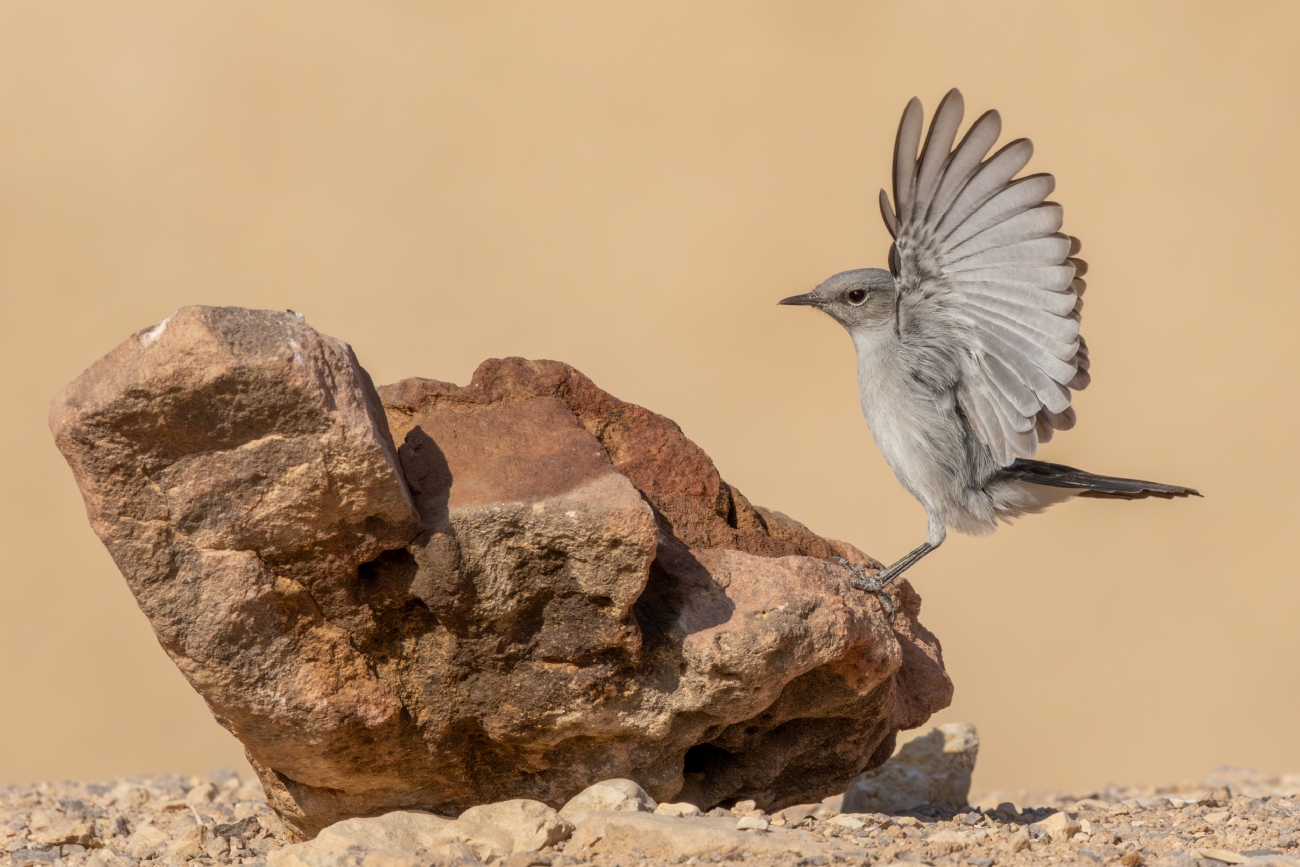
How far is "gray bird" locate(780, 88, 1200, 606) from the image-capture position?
579 centimetres

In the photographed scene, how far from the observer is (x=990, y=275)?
19.4ft

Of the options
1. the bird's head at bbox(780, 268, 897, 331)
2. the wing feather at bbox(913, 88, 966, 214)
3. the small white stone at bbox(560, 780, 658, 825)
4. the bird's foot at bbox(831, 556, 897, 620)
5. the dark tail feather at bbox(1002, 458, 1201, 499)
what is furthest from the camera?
the bird's head at bbox(780, 268, 897, 331)

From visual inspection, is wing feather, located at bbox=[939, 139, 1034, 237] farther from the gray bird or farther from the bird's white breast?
the bird's white breast

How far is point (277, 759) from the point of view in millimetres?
4910

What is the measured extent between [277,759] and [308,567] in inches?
37.1

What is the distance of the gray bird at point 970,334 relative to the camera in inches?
228

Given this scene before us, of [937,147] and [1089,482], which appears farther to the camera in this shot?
[1089,482]

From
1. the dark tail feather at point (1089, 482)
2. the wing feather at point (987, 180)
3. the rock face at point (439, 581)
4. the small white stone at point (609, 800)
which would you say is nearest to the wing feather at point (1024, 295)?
the wing feather at point (987, 180)

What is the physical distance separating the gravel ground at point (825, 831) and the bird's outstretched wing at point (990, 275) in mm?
1946

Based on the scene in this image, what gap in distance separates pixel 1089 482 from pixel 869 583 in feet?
5.22

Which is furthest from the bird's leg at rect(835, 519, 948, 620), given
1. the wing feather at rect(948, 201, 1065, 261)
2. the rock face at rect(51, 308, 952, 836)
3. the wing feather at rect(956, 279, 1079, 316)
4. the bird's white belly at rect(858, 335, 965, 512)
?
the wing feather at rect(948, 201, 1065, 261)

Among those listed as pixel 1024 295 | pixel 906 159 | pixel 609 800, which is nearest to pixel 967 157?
pixel 906 159

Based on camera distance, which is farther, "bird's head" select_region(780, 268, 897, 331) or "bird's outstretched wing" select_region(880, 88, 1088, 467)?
"bird's head" select_region(780, 268, 897, 331)

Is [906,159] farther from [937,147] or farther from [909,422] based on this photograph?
[909,422]
